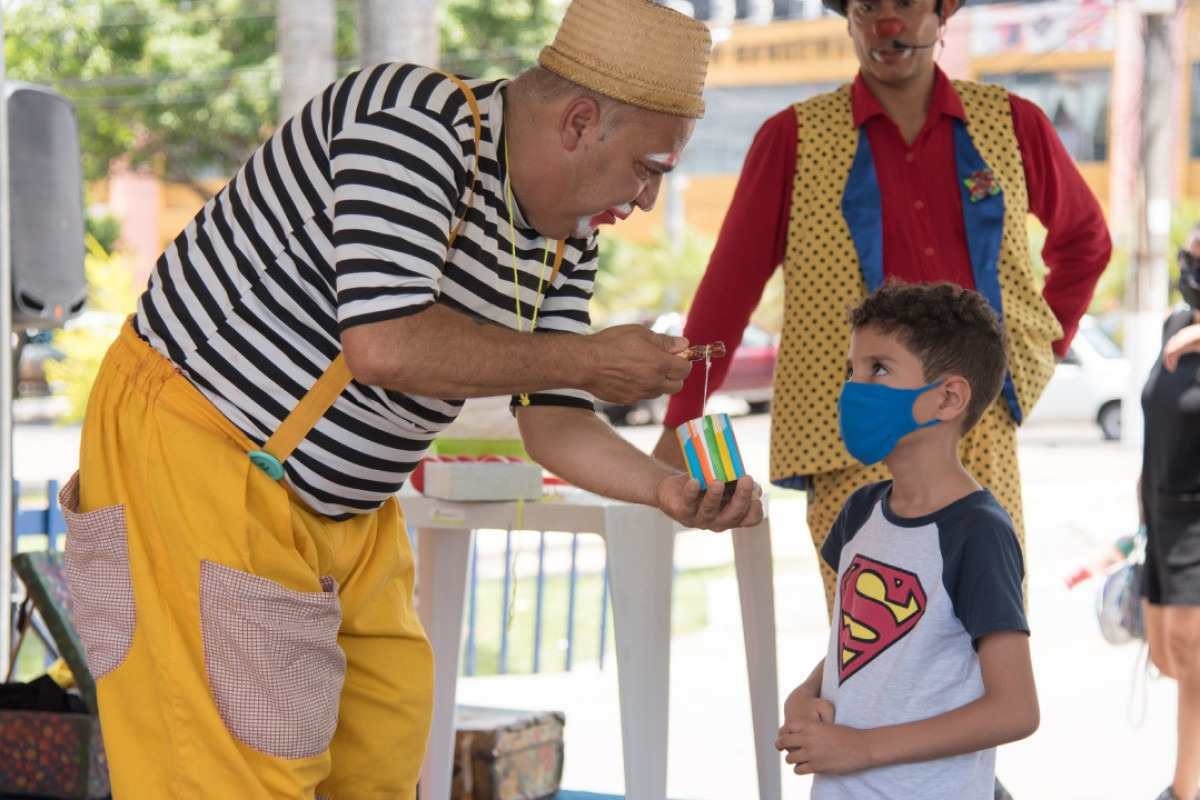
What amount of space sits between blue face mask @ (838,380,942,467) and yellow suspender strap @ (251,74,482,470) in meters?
0.70

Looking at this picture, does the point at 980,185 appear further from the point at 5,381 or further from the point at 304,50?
the point at 304,50

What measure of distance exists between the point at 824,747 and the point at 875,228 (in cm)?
121

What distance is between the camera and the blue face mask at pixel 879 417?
2445mm

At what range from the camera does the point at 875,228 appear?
3184 millimetres

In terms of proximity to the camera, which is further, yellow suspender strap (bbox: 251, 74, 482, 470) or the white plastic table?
the white plastic table

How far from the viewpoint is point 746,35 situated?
2723cm

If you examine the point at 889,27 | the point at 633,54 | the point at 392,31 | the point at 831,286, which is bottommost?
the point at 831,286

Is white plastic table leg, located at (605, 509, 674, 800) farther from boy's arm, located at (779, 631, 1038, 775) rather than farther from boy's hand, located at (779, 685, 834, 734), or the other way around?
boy's arm, located at (779, 631, 1038, 775)

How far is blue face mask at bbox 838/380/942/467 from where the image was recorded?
2445 mm

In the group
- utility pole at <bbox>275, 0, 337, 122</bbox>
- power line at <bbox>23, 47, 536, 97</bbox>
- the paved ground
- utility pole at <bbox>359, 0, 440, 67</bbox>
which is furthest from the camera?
power line at <bbox>23, 47, 536, 97</bbox>

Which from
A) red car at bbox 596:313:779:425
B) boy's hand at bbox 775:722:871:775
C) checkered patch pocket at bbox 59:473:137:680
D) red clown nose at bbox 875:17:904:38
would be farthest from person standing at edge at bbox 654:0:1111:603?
red car at bbox 596:313:779:425

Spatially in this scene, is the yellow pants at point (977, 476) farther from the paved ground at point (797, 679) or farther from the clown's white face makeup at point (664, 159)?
the paved ground at point (797, 679)

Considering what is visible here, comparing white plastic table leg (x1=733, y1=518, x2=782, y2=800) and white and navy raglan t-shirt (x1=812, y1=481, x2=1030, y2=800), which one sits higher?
white and navy raglan t-shirt (x1=812, y1=481, x2=1030, y2=800)

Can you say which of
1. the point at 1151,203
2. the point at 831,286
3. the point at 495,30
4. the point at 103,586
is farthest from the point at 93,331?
the point at 103,586
